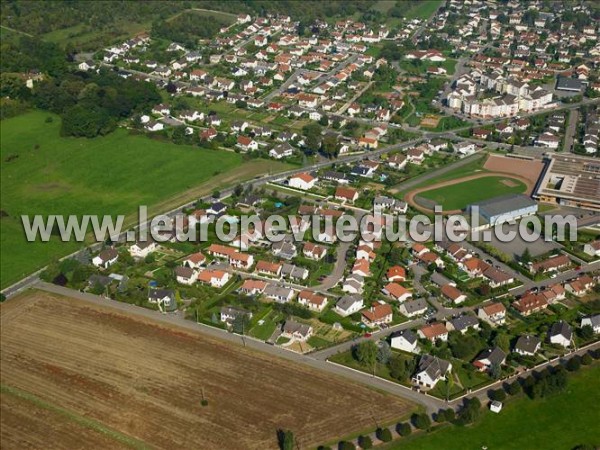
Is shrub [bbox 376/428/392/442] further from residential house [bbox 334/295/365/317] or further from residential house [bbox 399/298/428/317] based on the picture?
residential house [bbox 399/298/428/317]

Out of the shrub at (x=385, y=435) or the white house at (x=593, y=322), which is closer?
the shrub at (x=385, y=435)

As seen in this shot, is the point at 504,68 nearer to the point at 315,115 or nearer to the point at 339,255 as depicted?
the point at 315,115

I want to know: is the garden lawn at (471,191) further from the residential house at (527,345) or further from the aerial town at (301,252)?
the residential house at (527,345)

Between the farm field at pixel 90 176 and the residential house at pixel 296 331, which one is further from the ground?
the farm field at pixel 90 176

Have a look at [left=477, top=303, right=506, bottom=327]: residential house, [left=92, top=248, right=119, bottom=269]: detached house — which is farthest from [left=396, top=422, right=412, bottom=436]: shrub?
[left=92, top=248, right=119, bottom=269]: detached house

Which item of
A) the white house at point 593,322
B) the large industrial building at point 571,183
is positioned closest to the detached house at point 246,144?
the large industrial building at point 571,183

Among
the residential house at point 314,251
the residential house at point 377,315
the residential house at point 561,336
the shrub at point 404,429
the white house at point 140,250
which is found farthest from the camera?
the white house at point 140,250
